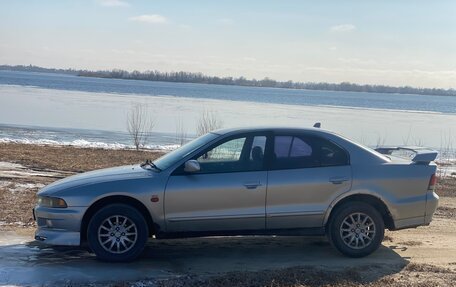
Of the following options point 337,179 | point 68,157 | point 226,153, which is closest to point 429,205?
point 337,179

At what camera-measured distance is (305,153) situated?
7.59 meters

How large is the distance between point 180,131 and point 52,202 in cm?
2527

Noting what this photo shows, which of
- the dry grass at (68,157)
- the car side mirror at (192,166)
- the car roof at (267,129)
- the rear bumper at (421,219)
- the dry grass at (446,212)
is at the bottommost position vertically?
the dry grass at (446,212)

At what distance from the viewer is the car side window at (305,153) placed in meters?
7.52

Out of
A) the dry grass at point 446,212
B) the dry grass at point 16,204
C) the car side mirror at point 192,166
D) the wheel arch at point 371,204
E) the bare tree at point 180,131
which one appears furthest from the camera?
the bare tree at point 180,131

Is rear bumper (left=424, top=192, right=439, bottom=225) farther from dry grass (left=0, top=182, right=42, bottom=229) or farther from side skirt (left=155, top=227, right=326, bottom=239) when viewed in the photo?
dry grass (left=0, top=182, right=42, bottom=229)

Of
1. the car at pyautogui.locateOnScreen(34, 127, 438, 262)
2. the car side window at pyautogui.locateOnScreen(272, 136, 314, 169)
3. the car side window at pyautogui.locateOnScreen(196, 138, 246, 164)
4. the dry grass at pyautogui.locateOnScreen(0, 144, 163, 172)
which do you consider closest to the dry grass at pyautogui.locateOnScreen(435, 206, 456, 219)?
the car at pyautogui.locateOnScreen(34, 127, 438, 262)

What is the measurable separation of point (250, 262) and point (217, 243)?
1.03 m

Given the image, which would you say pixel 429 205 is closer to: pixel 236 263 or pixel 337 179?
pixel 337 179

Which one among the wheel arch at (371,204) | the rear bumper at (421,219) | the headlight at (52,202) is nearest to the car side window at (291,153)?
the wheel arch at (371,204)

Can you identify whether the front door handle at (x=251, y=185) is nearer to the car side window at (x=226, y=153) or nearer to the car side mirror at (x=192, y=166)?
the car side window at (x=226, y=153)

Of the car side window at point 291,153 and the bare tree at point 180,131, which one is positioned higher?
the car side window at point 291,153

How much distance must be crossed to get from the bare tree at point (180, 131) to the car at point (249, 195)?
752 inches

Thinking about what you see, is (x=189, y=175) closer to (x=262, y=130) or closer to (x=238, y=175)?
(x=238, y=175)
